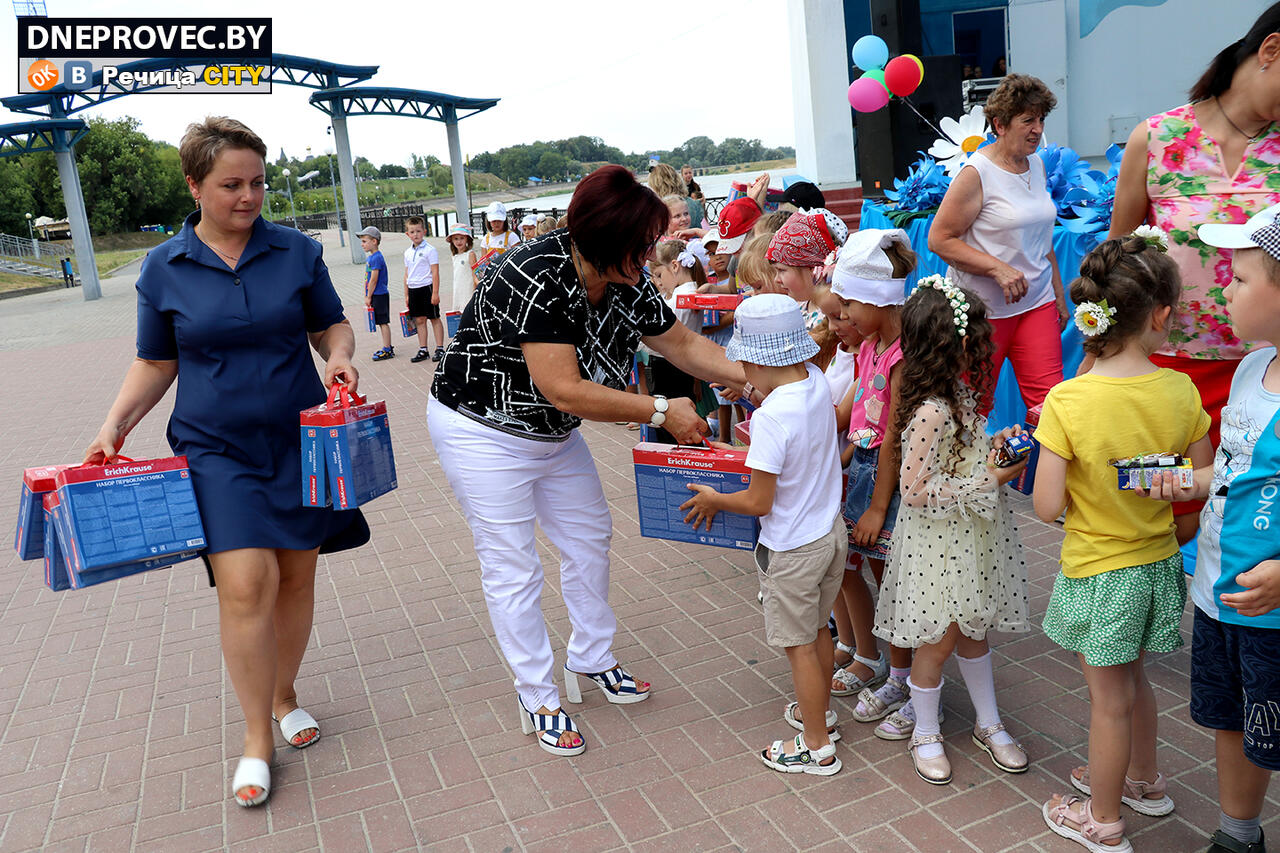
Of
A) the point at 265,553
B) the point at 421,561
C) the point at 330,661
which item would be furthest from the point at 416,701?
the point at 421,561

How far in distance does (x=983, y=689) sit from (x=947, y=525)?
1.89 feet

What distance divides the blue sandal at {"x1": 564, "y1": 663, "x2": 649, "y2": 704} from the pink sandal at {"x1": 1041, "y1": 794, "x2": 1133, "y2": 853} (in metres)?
1.47

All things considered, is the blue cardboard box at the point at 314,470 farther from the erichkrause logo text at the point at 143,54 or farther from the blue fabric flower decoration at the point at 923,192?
the erichkrause logo text at the point at 143,54

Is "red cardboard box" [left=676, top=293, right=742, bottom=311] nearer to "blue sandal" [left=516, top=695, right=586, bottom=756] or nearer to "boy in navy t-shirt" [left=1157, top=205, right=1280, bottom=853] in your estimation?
"blue sandal" [left=516, top=695, right=586, bottom=756]

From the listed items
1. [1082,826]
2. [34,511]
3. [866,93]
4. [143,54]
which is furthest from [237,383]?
[143,54]

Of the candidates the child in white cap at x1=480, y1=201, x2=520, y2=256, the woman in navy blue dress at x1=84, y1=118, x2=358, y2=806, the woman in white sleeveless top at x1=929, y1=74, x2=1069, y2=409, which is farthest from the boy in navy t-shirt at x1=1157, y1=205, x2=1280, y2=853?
the child in white cap at x1=480, y1=201, x2=520, y2=256

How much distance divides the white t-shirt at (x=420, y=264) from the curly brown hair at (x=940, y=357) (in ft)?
30.5

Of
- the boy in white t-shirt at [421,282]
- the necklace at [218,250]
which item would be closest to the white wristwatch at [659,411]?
the necklace at [218,250]

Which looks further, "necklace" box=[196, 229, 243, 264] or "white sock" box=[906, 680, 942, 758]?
"necklace" box=[196, 229, 243, 264]

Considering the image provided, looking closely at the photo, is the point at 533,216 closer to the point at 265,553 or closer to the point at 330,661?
the point at 330,661

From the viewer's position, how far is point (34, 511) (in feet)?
9.79

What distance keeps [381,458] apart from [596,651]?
108 centimetres

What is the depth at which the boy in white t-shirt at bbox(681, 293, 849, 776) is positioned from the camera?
277cm

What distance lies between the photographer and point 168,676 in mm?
4160
